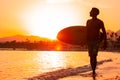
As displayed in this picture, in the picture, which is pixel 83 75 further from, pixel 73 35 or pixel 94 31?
pixel 94 31

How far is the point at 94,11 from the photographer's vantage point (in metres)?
11.9

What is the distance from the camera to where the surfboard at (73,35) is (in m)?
12.6

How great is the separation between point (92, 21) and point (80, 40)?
898 mm

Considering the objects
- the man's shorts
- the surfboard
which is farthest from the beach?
the surfboard

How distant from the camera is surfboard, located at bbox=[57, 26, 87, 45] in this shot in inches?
495

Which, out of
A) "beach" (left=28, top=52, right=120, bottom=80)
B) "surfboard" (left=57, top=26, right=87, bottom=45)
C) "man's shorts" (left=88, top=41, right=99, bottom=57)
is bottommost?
"beach" (left=28, top=52, right=120, bottom=80)

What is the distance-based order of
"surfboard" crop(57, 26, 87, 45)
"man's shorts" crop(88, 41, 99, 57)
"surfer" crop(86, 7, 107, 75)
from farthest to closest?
"surfboard" crop(57, 26, 87, 45) < "man's shorts" crop(88, 41, 99, 57) < "surfer" crop(86, 7, 107, 75)

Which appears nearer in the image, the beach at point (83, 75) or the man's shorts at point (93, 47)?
the man's shorts at point (93, 47)

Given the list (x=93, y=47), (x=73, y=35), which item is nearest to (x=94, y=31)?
(x=93, y=47)

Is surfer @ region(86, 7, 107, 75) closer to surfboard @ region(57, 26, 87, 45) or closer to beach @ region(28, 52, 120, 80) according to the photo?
surfboard @ region(57, 26, 87, 45)

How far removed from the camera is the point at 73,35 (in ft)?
42.5

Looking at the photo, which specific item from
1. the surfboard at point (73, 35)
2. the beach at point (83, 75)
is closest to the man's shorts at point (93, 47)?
the surfboard at point (73, 35)

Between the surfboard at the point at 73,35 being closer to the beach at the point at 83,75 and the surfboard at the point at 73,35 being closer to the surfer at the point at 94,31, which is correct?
the surfer at the point at 94,31

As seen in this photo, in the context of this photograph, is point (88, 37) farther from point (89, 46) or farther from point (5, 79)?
point (5, 79)
